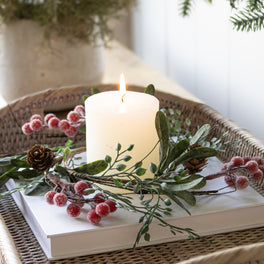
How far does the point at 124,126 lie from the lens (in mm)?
522

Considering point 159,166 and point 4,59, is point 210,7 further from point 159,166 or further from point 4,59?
point 159,166

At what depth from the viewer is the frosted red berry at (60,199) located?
1.61 ft

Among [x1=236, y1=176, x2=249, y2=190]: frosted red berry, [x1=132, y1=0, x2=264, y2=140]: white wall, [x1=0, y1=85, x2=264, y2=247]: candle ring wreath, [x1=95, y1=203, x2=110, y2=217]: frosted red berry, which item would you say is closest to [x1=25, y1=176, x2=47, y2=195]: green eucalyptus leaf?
[x1=0, y1=85, x2=264, y2=247]: candle ring wreath

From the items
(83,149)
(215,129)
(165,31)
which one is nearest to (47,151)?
(83,149)

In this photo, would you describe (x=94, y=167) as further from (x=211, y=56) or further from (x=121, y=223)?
(x=211, y=56)

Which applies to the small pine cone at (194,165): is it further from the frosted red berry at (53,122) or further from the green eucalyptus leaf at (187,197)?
the frosted red berry at (53,122)

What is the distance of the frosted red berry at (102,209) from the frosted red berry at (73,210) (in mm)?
24

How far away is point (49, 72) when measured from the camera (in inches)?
41.3

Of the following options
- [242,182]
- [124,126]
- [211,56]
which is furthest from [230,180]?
[211,56]

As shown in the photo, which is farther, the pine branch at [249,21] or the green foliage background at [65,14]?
the green foliage background at [65,14]

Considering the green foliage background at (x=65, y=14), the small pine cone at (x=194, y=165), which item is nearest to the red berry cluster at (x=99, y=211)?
the small pine cone at (x=194, y=165)

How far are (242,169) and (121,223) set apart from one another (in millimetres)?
153

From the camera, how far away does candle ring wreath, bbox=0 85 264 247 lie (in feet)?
1.58

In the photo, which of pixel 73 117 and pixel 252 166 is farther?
pixel 73 117
